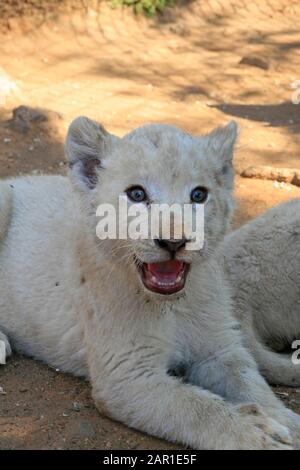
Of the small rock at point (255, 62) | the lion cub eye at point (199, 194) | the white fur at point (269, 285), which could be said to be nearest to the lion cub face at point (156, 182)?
the lion cub eye at point (199, 194)

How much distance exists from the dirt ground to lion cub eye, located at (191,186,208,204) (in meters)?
1.15

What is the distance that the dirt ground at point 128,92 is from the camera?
430 centimetres

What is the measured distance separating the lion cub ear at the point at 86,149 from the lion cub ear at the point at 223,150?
1.76 ft

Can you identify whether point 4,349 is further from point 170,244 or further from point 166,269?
point 170,244

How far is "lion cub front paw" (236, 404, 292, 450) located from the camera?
370 cm

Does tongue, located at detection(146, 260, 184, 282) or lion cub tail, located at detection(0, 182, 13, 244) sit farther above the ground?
tongue, located at detection(146, 260, 184, 282)

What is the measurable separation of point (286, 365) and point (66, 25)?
829cm

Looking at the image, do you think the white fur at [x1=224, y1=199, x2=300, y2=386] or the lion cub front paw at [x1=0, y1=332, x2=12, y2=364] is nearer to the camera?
the lion cub front paw at [x1=0, y1=332, x2=12, y2=364]

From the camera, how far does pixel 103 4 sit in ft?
39.9

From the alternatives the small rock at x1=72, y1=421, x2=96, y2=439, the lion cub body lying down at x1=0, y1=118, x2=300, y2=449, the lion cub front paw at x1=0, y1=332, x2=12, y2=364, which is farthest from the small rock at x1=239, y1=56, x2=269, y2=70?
the small rock at x1=72, y1=421, x2=96, y2=439

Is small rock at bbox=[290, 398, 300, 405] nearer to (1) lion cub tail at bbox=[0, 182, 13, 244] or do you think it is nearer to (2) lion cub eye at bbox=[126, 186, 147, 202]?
(2) lion cub eye at bbox=[126, 186, 147, 202]

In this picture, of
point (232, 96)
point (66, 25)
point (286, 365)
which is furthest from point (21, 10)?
point (286, 365)

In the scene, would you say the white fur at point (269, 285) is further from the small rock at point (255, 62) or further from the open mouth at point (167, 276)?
the small rock at point (255, 62)
